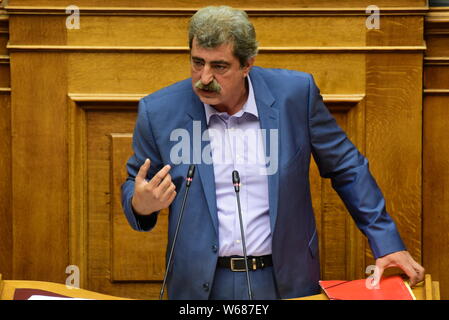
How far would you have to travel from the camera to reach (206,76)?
1.81m

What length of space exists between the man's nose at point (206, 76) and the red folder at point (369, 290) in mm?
496

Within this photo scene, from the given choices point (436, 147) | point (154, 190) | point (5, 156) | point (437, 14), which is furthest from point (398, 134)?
point (5, 156)

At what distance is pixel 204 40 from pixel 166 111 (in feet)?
0.77

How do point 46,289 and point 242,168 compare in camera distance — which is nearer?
point 46,289

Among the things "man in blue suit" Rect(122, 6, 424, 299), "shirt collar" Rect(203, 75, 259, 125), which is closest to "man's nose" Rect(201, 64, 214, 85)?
"man in blue suit" Rect(122, 6, 424, 299)

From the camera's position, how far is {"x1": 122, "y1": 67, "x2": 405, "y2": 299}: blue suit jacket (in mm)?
1863

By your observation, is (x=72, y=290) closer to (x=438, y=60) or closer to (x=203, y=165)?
(x=203, y=165)

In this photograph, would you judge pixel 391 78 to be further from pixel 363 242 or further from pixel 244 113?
pixel 244 113

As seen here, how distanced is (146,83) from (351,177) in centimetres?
85

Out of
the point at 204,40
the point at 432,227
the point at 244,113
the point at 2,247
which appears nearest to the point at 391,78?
the point at 432,227

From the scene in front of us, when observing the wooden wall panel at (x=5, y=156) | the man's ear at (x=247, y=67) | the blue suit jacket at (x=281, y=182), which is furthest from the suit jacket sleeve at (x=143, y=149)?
the wooden wall panel at (x=5, y=156)

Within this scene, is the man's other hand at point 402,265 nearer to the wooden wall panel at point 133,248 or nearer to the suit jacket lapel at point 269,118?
the suit jacket lapel at point 269,118

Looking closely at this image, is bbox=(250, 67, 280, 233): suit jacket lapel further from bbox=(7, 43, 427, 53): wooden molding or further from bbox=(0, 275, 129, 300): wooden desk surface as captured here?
bbox=(7, 43, 427, 53): wooden molding

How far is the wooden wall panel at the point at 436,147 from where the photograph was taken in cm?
252
